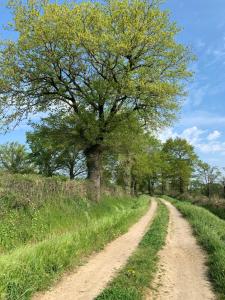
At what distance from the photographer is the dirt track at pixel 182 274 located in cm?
819

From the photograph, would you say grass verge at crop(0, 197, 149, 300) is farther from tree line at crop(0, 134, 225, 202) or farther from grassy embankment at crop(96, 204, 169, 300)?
tree line at crop(0, 134, 225, 202)

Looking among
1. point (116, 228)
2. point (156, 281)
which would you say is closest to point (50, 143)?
point (116, 228)

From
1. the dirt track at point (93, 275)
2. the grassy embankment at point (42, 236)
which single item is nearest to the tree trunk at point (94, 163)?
the grassy embankment at point (42, 236)

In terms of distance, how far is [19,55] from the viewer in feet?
82.9

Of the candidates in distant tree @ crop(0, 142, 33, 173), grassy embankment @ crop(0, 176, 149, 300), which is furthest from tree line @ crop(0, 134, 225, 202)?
grassy embankment @ crop(0, 176, 149, 300)

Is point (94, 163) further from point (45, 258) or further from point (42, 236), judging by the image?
point (45, 258)

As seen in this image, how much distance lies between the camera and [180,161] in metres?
90.4

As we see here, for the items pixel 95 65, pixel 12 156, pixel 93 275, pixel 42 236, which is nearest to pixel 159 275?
→ pixel 93 275

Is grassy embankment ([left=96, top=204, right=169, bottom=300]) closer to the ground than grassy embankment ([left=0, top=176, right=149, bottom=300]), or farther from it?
closer to the ground

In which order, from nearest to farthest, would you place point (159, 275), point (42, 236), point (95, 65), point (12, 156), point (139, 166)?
point (159, 275), point (42, 236), point (95, 65), point (139, 166), point (12, 156)

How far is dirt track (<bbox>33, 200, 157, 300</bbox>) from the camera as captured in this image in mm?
7887

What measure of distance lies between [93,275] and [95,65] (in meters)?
18.9

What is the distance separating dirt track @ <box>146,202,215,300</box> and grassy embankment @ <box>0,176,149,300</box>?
86.3 inches

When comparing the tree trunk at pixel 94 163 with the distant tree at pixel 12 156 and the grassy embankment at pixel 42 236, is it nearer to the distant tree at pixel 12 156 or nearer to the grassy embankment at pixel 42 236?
the grassy embankment at pixel 42 236
